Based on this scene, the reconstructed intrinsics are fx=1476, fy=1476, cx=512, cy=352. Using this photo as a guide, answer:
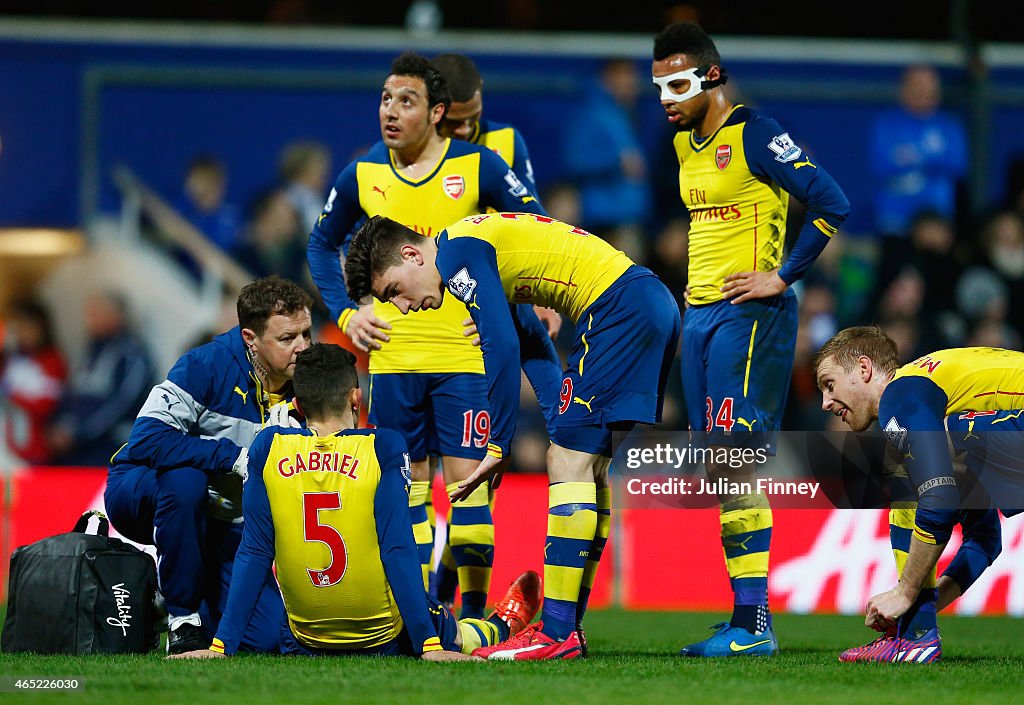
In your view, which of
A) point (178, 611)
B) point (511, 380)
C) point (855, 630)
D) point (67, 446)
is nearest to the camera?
point (511, 380)

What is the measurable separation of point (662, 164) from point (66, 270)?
4.84 m

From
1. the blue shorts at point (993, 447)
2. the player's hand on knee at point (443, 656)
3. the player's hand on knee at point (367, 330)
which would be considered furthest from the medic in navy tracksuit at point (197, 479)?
the blue shorts at point (993, 447)

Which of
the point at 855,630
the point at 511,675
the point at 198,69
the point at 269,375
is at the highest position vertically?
the point at 198,69

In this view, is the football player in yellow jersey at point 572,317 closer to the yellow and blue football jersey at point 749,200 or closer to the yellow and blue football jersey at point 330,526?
the yellow and blue football jersey at point 330,526

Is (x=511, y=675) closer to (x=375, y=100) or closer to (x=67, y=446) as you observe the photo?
(x=67, y=446)

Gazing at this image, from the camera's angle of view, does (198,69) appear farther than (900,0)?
No

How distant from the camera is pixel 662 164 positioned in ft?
37.1

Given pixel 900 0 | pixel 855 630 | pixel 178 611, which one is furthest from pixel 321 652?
pixel 900 0

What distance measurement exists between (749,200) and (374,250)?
→ 1647 millimetres

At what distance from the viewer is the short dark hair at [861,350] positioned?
5605 mm

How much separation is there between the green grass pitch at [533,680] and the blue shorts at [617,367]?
2.89 ft

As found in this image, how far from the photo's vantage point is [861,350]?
18.4 feet

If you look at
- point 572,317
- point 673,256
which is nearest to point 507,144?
point 572,317

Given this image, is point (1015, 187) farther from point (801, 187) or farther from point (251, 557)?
point (251, 557)
